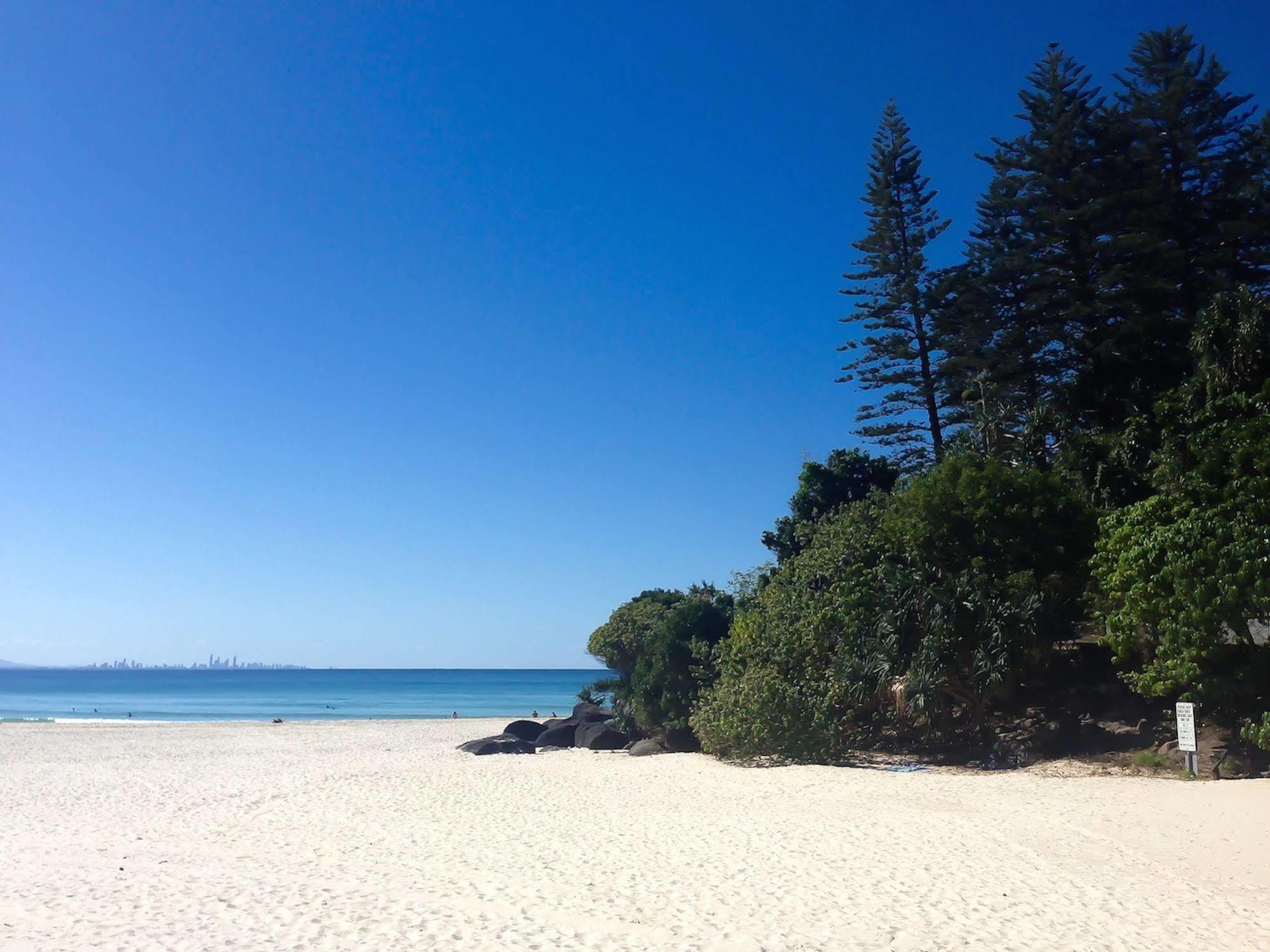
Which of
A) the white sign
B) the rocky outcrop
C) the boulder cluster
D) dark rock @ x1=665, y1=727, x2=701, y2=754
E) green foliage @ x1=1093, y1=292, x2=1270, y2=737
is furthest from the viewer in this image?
the rocky outcrop

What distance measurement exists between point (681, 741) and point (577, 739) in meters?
4.53

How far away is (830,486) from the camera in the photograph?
2788 centimetres

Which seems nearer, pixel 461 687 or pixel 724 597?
pixel 724 597

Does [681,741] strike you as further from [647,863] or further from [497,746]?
[647,863]

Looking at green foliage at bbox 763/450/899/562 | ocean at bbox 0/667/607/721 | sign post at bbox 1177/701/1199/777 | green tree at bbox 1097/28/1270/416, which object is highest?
green tree at bbox 1097/28/1270/416

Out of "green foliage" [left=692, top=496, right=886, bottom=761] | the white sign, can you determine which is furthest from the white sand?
"green foliage" [left=692, top=496, right=886, bottom=761]

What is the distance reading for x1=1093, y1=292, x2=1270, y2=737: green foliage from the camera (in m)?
13.1

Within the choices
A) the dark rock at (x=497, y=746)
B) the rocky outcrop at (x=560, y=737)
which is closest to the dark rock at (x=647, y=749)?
the rocky outcrop at (x=560, y=737)

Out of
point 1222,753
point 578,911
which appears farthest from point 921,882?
point 1222,753

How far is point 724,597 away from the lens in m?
25.3

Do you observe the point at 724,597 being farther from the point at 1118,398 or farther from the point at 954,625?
the point at 1118,398

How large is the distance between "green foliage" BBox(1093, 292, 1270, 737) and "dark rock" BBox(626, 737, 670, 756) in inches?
408

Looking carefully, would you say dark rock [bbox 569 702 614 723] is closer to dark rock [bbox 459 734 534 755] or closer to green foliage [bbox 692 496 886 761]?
dark rock [bbox 459 734 534 755]

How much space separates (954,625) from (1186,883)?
349 inches
